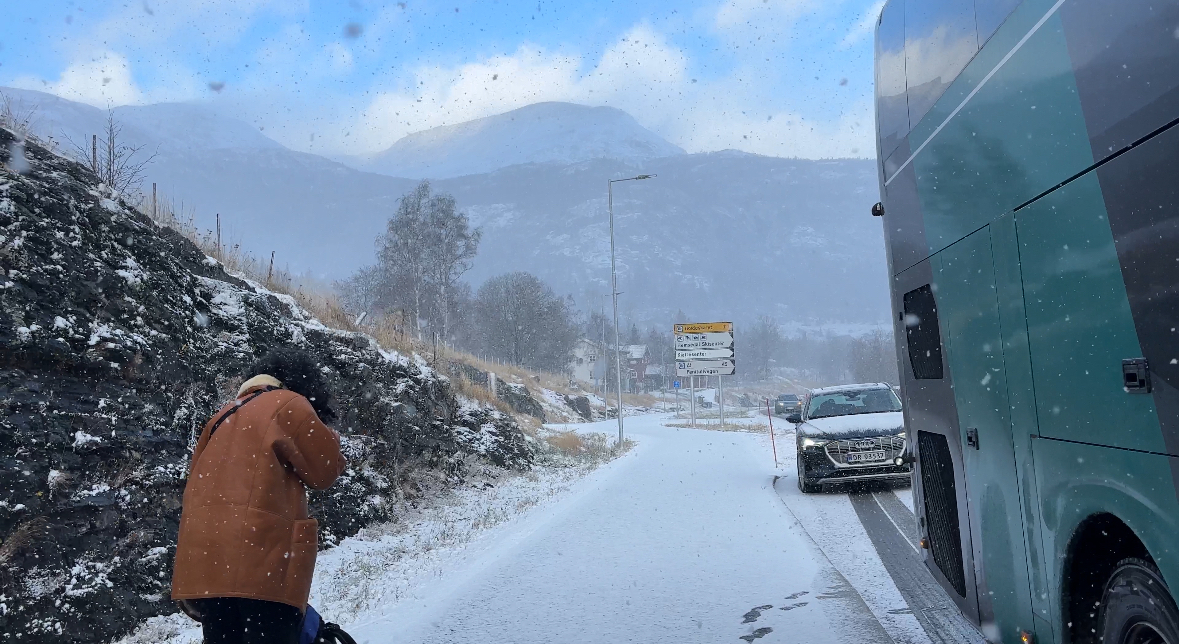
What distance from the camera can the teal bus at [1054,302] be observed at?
2.40 meters

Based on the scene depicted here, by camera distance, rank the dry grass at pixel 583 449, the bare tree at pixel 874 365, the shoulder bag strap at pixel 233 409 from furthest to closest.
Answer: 1. the bare tree at pixel 874 365
2. the dry grass at pixel 583 449
3. the shoulder bag strap at pixel 233 409

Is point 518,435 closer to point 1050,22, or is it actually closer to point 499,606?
point 499,606

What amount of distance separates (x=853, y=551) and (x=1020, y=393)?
5.22 metres

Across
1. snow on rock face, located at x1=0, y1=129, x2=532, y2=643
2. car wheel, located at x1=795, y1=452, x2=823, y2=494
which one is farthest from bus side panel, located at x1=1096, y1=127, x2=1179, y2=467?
car wheel, located at x1=795, y1=452, x2=823, y2=494

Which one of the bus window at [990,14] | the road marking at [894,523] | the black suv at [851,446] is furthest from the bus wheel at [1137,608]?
the black suv at [851,446]

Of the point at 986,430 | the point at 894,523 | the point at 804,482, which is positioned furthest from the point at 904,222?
the point at 804,482

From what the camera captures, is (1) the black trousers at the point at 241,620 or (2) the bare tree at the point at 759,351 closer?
(1) the black trousers at the point at 241,620

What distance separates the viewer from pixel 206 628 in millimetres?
2980

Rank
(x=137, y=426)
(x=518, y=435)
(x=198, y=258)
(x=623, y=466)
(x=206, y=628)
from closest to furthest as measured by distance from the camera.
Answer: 1. (x=206, y=628)
2. (x=137, y=426)
3. (x=198, y=258)
4. (x=518, y=435)
5. (x=623, y=466)

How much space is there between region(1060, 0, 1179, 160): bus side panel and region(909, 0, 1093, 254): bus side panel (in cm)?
8

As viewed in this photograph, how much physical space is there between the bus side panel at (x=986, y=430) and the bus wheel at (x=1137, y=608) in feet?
2.43

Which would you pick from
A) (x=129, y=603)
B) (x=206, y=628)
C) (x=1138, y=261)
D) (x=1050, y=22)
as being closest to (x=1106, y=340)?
(x=1138, y=261)

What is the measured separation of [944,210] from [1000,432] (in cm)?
131

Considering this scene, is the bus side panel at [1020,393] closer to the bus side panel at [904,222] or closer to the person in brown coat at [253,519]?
the bus side panel at [904,222]
